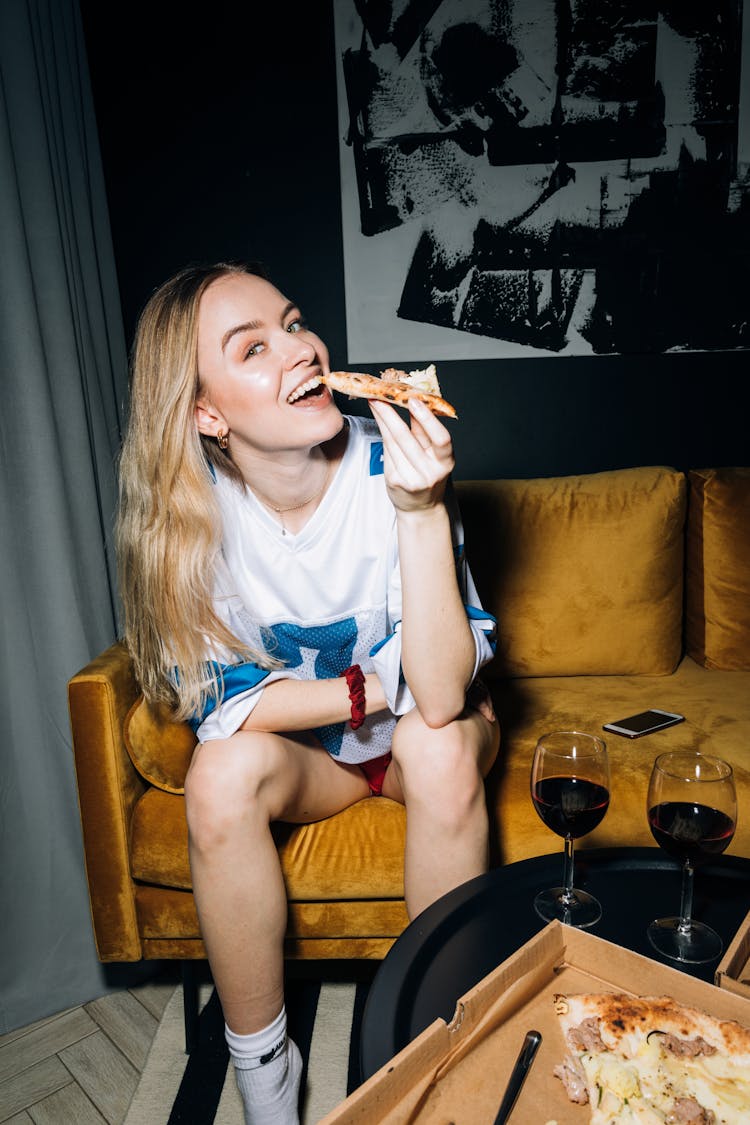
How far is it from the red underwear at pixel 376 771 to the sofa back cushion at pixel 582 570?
26.3 inches

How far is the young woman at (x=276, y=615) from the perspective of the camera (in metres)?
1.37

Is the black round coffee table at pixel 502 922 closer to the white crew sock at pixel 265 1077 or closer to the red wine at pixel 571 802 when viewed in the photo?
the red wine at pixel 571 802

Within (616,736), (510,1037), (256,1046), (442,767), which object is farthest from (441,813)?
(616,736)

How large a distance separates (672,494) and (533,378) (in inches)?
27.7

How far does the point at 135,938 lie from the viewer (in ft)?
5.72

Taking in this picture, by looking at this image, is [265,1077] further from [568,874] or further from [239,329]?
[239,329]

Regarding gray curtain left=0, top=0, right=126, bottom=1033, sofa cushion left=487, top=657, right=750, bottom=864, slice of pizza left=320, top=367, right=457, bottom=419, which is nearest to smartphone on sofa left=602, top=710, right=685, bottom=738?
sofa cushion left=487, top=657, right=750, bottom=864

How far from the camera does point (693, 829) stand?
0.92 m

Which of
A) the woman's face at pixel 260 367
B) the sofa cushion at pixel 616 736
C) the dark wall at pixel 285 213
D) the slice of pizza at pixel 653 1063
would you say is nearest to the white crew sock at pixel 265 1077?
the sofa cushion at pixel 616 736

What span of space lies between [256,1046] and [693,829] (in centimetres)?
89

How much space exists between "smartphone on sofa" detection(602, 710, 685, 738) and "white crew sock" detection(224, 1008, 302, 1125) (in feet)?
3.25

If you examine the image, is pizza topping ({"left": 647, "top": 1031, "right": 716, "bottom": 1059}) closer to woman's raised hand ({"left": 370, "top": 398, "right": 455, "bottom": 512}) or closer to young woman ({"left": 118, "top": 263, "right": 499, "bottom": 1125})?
young woman ({"left": 118, "top": 263, "right": 499, "bottom": 1125})

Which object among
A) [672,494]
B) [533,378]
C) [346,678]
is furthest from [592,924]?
[533,378]

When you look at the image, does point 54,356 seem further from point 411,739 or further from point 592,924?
point 592,924
